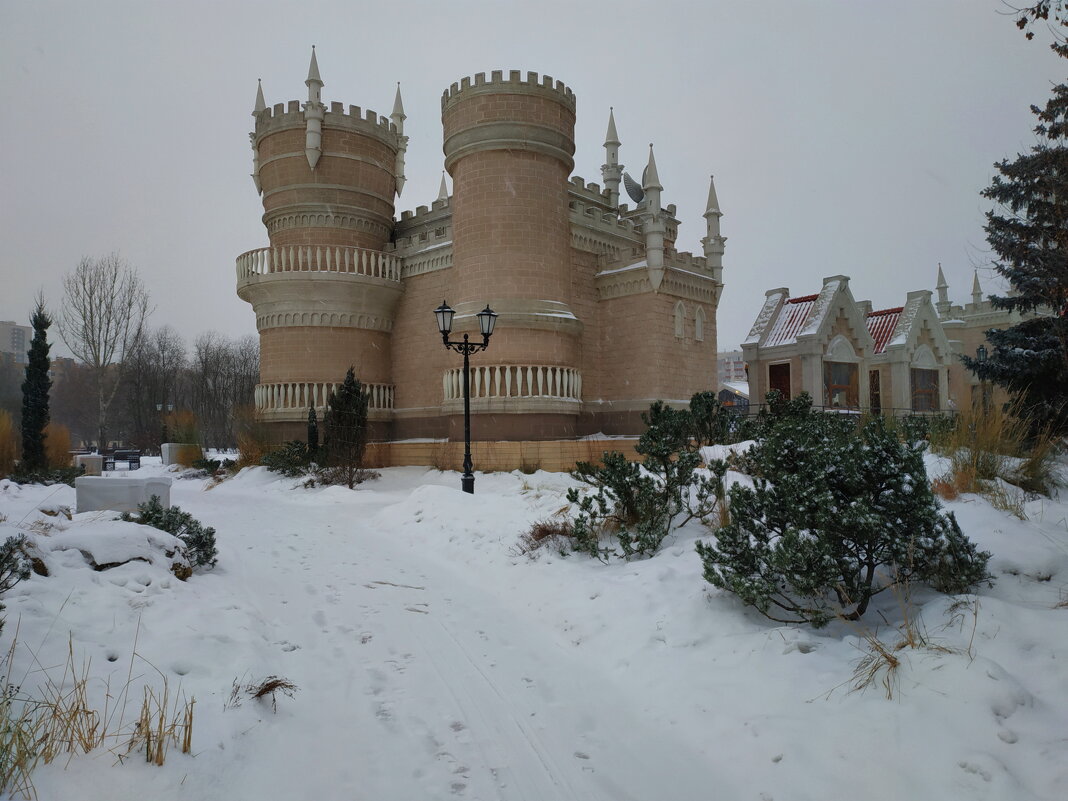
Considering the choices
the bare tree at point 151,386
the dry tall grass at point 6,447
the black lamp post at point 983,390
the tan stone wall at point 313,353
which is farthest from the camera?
the bare tree at point 151,386

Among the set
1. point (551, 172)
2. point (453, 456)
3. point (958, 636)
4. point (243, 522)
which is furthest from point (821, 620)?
point (551, 172)

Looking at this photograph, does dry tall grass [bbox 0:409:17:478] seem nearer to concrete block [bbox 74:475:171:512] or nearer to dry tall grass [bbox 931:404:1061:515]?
concrete block [bbox 74:475:171:512]

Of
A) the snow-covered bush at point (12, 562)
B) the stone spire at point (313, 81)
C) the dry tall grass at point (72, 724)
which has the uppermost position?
the stone spire at point (313, 81)

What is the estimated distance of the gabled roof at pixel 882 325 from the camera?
22.5 meters

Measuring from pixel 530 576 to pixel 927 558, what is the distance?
3636 millimetres

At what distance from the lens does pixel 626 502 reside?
688cm

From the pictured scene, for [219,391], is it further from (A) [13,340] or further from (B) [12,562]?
(B) [12,562]

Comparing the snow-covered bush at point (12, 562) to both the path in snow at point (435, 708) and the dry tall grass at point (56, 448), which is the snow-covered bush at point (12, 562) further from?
the dry tall grass at point (56, 448)

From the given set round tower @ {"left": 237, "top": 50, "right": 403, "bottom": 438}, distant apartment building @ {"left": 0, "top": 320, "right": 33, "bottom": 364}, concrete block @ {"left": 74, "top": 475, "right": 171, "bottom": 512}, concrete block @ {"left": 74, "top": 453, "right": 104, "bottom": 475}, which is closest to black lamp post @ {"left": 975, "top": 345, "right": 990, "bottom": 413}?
concrete block @ {"left": 74, "top": 475, "right": 171, "bottom": 512}

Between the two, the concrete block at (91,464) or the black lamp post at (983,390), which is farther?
the concrete block at (91,464)

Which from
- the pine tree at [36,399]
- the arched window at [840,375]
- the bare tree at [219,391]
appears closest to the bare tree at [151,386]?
the bare tree at [219,391]

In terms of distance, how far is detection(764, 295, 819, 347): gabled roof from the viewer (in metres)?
20.9

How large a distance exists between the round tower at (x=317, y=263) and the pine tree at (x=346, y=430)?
319 cm

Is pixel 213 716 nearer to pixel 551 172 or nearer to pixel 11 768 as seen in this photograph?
pixel 11 768
